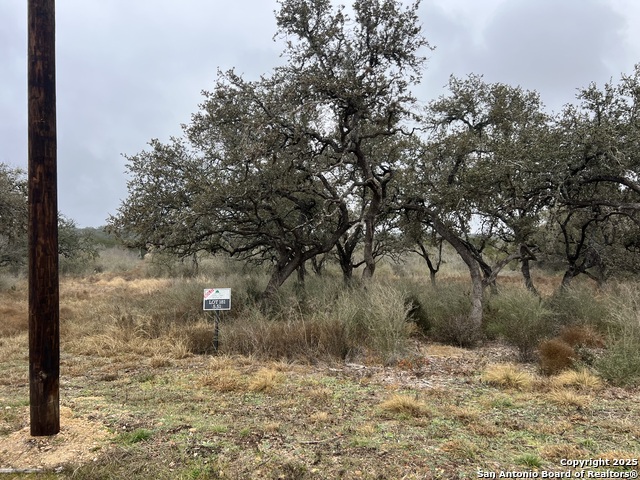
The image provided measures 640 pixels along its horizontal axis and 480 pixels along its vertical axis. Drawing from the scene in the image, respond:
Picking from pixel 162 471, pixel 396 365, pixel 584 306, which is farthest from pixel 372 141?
pixel 162 471

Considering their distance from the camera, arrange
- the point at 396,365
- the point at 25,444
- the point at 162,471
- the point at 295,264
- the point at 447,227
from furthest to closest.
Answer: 1. the point at 295,264
2. the point at 447,227
3. the point at 396,365
4. the point at 25,444
5. the point at 162,471

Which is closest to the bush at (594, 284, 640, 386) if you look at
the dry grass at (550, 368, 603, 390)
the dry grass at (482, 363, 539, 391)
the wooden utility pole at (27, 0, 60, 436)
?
the dry grass at (550, 368, 603, 390)

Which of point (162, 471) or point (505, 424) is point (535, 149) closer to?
point (505, 424)

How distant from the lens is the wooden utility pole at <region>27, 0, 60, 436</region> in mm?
4230

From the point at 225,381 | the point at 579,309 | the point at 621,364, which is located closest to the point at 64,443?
the point at 225,381

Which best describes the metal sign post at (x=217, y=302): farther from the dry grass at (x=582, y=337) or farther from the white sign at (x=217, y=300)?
the dry grass at (x=582, y=337)

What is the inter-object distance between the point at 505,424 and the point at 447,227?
7886 mm

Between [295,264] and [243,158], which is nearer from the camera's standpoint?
[243,158]

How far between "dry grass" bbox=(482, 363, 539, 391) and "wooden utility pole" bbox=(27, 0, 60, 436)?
557 centimetres

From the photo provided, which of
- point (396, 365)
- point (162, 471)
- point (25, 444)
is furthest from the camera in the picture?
point (396, 365)

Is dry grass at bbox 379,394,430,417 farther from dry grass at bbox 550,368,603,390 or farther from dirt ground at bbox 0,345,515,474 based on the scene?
dry grass at bbox 550,368,603,390

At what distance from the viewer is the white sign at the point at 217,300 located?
9.23 metres

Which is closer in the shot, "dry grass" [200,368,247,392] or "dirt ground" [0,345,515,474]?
"dirt ground" [0,345,515,474]

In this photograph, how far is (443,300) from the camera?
Answer: 480 inches
